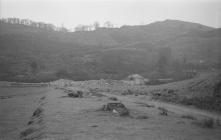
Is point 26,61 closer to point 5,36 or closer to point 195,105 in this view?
point 5,36

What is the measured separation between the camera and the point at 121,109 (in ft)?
73.8

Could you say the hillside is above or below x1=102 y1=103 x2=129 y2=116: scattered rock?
above

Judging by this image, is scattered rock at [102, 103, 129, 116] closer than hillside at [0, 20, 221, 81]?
Yes

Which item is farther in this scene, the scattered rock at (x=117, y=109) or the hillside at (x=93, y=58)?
the hillside at (x=93, y=58)

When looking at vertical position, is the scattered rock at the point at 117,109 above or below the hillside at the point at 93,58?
below

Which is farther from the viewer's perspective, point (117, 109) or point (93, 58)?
point (93, 58)

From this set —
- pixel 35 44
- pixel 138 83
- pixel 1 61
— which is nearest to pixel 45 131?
pixel 138 83

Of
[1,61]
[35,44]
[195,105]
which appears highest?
[35,44]

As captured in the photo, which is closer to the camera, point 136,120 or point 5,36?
point 136,120

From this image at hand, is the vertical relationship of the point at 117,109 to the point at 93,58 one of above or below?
below

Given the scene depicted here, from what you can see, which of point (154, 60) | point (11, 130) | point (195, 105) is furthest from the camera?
point (154, 60)

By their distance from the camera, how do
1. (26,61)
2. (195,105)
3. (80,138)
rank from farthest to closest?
1. (26,61)
2. (195,105)
3. (80,138)

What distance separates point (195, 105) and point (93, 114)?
20.2 metres

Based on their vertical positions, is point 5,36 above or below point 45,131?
above
